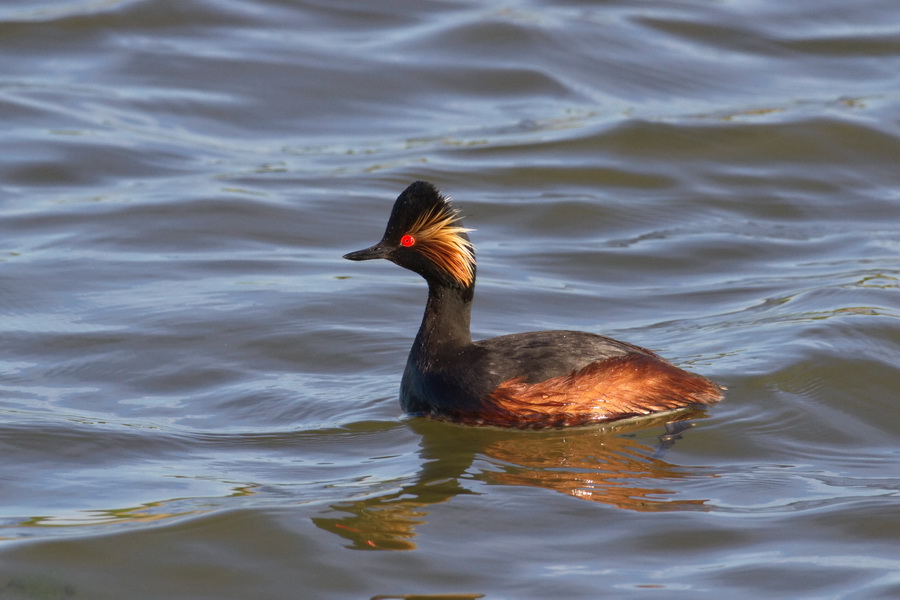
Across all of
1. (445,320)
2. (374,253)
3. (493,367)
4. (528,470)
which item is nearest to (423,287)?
(445,320)

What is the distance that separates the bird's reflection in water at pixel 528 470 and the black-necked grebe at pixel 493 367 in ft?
0.29

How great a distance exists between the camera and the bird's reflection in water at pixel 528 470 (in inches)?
267

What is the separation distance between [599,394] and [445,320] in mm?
1135

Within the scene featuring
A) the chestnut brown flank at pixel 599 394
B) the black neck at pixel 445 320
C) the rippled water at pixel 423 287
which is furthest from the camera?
the black neck at pixel 445 320

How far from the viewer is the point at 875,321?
9797mm

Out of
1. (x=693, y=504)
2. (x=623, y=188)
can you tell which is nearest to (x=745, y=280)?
(x=623, y=188)

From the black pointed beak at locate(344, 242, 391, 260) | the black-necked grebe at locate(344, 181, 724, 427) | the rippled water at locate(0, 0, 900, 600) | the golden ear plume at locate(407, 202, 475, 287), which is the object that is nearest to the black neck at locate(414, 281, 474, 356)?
the black-necked grebe at locate(344, 181, 724, 427)

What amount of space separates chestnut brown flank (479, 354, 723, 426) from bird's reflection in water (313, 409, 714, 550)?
4.0 inches

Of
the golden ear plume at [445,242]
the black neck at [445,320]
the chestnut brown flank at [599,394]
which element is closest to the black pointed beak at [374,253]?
the golden ear plume at [445,242]

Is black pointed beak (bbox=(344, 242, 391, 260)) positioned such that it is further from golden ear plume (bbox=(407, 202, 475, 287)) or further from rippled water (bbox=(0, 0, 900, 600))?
rippled water (bbox=(0, 0, 900, 600))

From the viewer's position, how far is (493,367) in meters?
8.03

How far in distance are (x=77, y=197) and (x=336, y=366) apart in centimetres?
502

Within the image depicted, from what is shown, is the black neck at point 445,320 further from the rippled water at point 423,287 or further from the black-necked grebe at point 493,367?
the rippled water at point 423,287

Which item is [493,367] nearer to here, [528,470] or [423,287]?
[528,470]
